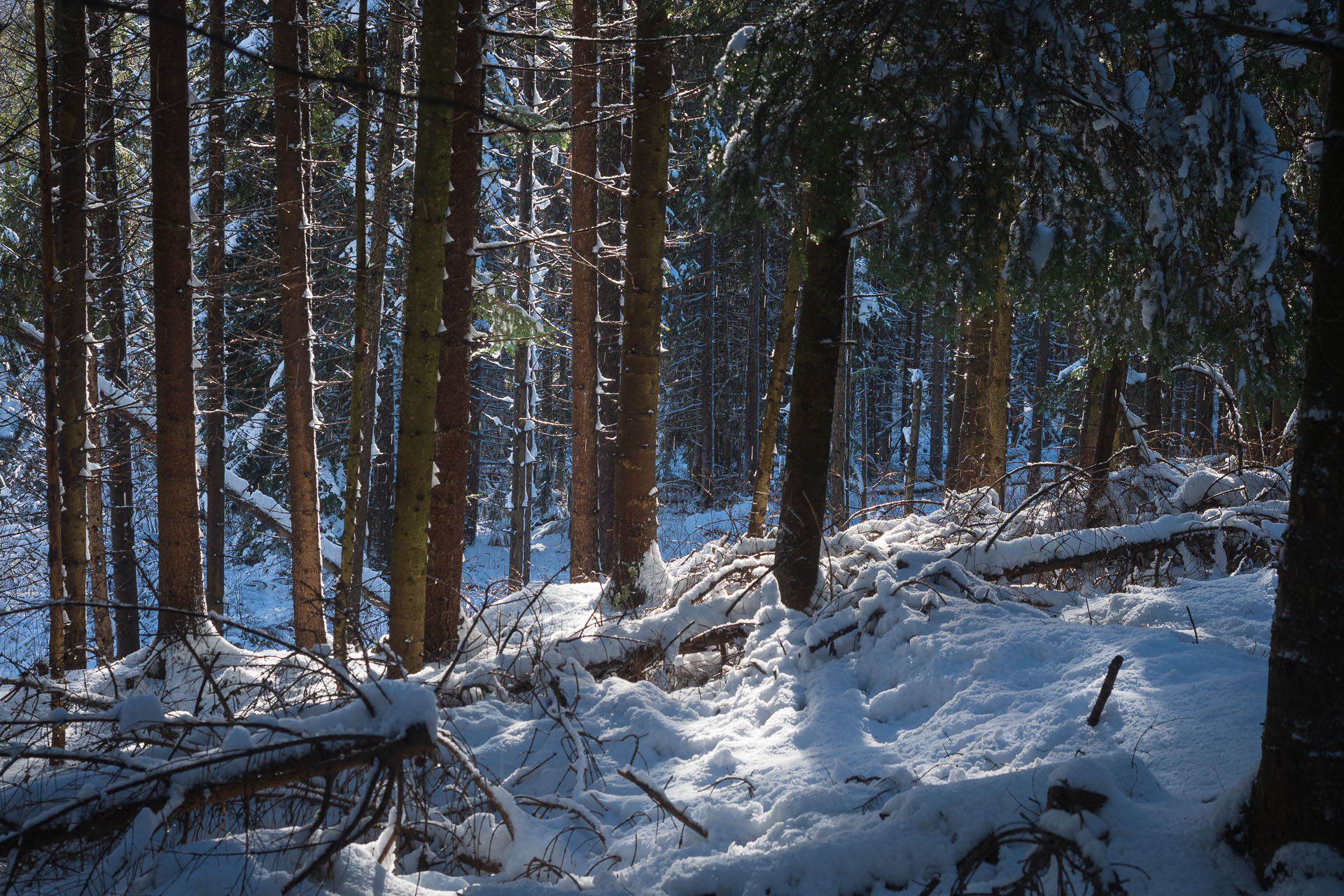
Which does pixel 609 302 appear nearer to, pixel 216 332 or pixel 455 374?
pixel 216 332

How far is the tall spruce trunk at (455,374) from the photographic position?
6.34 m

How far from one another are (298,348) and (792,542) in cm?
686

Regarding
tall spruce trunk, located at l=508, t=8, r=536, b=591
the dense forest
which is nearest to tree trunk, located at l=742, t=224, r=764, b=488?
tall spruce trunk, located at l=508, t=8, r=536, b=591

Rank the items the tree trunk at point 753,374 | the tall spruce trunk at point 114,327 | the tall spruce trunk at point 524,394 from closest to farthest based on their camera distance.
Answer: the tall spruce trunk at point 114,327 < the tall spruce trunk at point 524,394 < the tree trunk at point 753,374

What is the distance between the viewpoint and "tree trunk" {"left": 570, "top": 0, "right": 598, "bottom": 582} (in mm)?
10516

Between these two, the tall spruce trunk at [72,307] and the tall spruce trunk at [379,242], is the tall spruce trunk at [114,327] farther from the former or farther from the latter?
the tall spruce trunk at [379,242]

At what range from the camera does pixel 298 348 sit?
927 cm

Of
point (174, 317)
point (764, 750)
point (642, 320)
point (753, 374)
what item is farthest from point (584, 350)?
point (753, 374)

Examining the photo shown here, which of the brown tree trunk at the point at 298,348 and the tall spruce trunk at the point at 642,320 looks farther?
the brown tree trunk at the point at 298,348

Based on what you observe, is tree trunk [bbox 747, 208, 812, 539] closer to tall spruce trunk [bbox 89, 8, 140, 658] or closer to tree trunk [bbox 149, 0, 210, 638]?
tree trunk [bbox 149, 0, 210, 638]

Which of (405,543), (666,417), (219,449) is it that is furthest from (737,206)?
(666,417)

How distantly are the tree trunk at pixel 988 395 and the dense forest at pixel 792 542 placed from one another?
4.2 inches

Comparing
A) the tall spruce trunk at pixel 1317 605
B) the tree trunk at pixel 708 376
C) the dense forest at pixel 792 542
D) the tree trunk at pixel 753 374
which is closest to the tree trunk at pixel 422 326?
the dense forest at pixel 792 542

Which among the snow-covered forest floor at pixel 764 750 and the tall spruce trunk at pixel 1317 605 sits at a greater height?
the tall spruce trunk at pixel 1317 605
